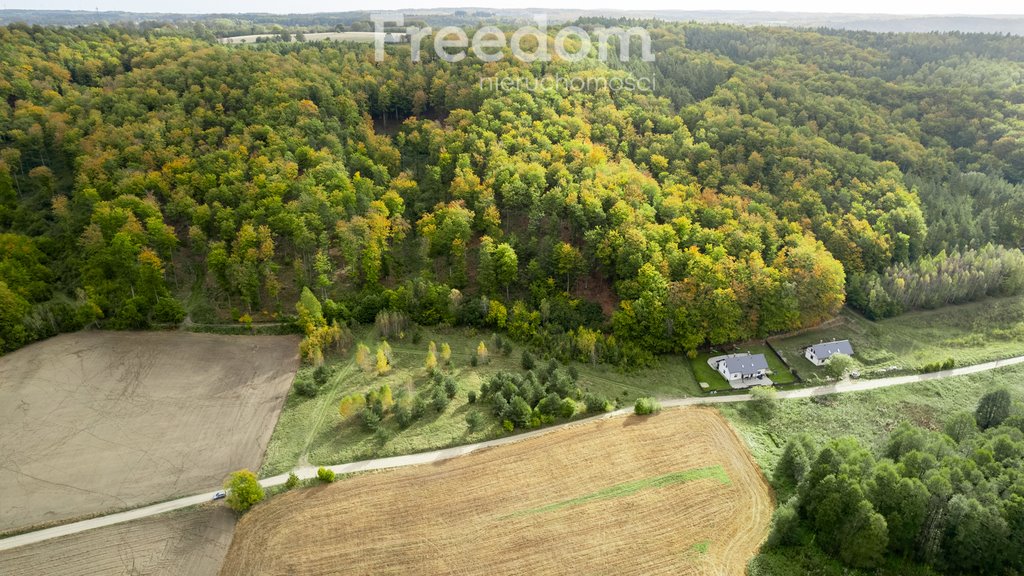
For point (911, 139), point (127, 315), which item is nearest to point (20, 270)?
point (127, 315)

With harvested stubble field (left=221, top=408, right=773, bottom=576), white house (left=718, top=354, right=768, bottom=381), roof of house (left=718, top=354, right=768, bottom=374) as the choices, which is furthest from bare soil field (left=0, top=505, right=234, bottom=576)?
roof of house (left=718, top=354, right=768, bottom=374)

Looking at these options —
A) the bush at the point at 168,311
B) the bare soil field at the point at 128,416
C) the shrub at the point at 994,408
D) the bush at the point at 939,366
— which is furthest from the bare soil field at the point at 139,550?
the bush at the point at 939,366

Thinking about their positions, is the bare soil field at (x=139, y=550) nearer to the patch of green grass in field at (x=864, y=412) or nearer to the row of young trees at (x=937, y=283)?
the patch of green grass in field at (x=864, y=412)

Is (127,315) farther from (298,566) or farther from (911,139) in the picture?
(911,139)

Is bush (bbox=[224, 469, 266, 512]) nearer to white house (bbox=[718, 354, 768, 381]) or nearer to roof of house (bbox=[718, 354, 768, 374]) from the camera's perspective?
white house (bbox=[718, 354, 768, 381])

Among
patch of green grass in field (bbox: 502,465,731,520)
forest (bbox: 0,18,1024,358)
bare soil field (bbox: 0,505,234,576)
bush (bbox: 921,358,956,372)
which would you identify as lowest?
bare soil field (bbox: 0,505,234,576)

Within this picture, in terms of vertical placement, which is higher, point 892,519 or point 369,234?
point 369,234
